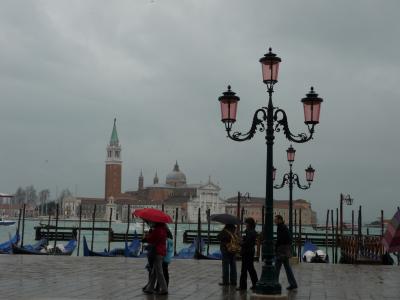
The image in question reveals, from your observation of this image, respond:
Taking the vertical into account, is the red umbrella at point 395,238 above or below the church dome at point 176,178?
below

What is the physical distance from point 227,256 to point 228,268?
0.33 metres

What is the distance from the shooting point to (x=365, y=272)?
13055 mm

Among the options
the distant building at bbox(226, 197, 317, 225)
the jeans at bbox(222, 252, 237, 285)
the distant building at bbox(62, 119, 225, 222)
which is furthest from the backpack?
the distant building at bbox(62, 119, 225, 222)

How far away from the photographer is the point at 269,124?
26.9 feet

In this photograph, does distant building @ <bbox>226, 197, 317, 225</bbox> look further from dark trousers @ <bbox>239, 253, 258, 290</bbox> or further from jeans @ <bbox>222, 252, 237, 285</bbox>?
dark trousers @ <bbox>239, 253, 258, 290</bbox>

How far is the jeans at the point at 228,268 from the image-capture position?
9090mm

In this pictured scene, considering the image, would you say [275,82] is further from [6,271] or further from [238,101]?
[6,271]

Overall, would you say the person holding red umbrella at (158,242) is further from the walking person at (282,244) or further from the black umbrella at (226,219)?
the walking person at (282,244)

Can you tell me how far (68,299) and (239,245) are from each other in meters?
2.66

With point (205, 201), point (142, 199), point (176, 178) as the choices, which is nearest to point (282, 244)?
point (205, 201)

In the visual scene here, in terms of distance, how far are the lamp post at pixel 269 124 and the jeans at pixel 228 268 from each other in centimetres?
105

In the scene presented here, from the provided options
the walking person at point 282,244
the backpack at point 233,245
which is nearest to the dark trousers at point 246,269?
the backpack at point 233,245

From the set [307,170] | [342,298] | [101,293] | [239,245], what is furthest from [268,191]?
[307,170]

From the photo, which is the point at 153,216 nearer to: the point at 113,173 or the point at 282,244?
the point at 282,244
